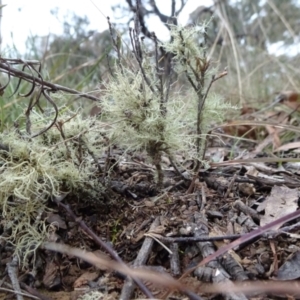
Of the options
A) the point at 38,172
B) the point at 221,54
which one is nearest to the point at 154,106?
the point at 38,172

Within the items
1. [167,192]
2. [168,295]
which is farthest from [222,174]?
[168,295]

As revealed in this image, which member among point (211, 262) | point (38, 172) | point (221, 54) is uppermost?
point (221, 54)

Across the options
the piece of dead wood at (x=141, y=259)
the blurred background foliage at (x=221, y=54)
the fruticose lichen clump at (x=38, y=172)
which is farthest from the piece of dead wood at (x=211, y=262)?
the blurred background foliage at (x=221, y=54)

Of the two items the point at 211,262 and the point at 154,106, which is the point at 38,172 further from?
the point at 211,262

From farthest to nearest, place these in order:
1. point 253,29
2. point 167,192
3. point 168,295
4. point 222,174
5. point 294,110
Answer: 1. point 253,29
2. point 294,110
3. point 222,174
4. point 167,192
5. point 168,295

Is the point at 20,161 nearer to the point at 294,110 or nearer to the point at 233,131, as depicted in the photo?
the point at 233,131
